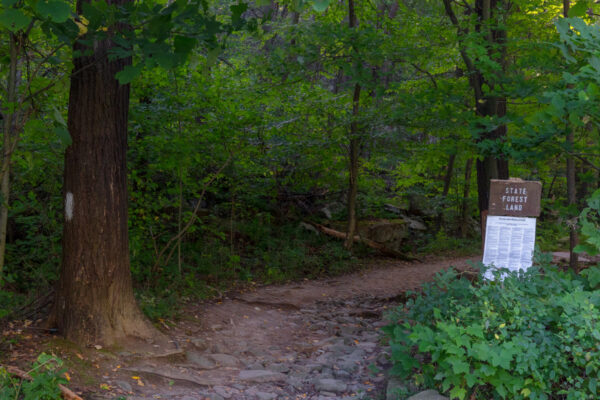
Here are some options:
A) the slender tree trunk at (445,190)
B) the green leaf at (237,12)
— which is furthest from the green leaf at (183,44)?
the slender tree trunk at (445,190)

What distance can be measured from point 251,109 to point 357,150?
4.87m

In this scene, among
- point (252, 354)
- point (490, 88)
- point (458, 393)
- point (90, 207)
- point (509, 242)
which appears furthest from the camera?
point (490, 88)

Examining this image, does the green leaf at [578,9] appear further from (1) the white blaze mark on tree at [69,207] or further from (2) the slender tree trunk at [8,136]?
(1) the white blaze mark on tree at [69,207]

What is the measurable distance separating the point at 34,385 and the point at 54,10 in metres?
2.67

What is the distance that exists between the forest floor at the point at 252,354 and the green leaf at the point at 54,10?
9.68ft

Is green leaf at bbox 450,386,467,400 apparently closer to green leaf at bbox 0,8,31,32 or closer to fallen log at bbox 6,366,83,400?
fallen log at bbox 6,366,83,400

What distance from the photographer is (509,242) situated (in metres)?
5.80

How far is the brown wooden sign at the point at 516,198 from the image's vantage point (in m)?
5.81

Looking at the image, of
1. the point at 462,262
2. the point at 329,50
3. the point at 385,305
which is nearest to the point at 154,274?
the point at 385,305

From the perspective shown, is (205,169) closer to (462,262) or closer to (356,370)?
(356,370)

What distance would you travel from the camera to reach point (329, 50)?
31.8 feet

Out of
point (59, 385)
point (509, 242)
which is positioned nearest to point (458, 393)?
point (509, 242)

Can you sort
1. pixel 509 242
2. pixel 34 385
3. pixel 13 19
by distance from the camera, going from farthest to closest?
pixel 509 242, pixel 34 385, pixel 13 19

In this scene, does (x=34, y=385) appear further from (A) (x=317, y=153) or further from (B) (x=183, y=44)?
(A) (x=317, y=153)
